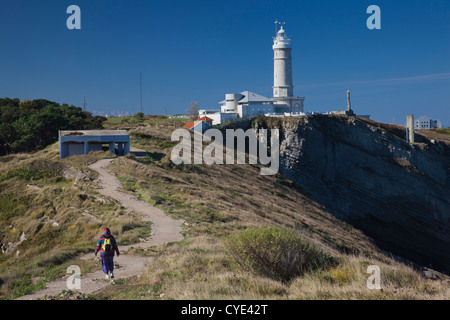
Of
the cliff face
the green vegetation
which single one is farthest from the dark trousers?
the green vegetation

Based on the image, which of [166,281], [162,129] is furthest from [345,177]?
[166,281]

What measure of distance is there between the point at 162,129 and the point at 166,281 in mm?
45336

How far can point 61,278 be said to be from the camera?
1040 cm

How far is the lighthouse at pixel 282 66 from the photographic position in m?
68.2

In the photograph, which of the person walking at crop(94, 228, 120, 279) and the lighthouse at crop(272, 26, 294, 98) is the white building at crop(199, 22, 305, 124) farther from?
the person walking at crop(94, 228, 120, 279)

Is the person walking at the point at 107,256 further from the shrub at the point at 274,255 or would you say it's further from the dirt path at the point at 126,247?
the shrub at the point at 274,255

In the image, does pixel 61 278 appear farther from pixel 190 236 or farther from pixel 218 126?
pixel 218 126

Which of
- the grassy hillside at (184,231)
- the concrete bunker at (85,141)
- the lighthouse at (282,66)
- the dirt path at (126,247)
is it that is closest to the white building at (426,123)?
the lighthouse at (282,66)

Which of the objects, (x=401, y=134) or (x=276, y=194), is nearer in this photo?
(x=276, y=194)

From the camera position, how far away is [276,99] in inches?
2598

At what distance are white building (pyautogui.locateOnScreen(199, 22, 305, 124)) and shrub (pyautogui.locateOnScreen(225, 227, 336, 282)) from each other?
4647cm

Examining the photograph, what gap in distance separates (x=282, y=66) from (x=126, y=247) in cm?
5987

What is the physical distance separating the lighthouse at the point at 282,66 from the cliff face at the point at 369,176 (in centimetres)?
1629
